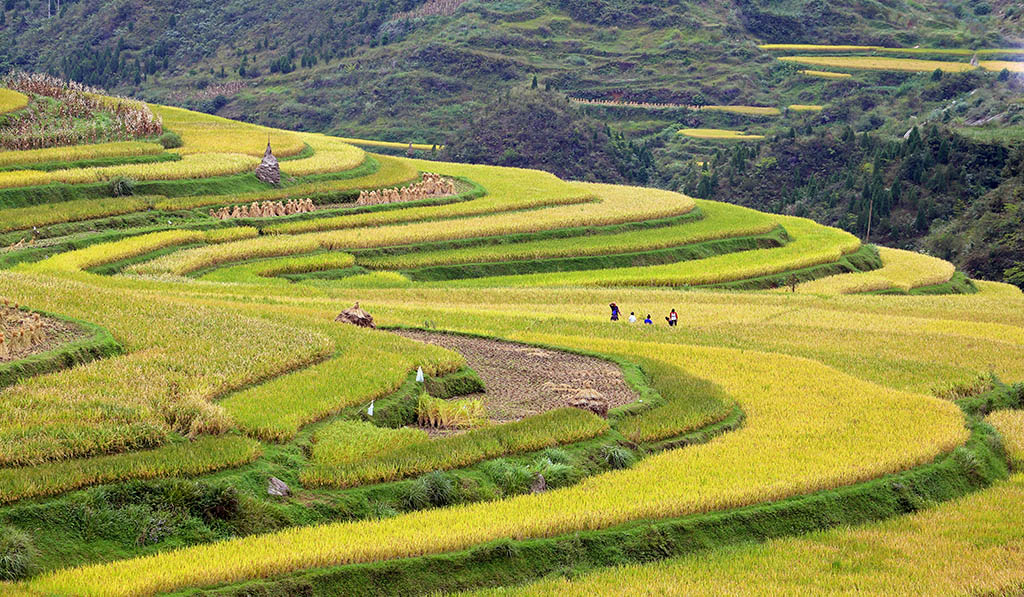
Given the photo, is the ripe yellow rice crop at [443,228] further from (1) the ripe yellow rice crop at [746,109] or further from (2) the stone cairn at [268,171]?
(1) the ripe yellow rice crop at [746,109]

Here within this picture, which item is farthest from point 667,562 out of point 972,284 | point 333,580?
point 972,284

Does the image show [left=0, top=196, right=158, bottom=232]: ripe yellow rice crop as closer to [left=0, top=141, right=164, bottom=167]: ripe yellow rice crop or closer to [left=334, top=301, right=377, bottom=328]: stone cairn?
[left=0, top=141, right=164, bottom=167]: ripe yellow rice crop

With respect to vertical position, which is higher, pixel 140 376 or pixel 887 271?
pixel 140 376

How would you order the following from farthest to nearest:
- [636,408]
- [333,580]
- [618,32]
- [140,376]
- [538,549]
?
[618,32], [636,408], [140,376], [538,549], [333,580]

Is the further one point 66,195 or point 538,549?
point 66,195

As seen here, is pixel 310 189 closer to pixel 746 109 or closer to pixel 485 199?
pixel 485 199

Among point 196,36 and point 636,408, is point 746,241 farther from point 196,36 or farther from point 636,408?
point 196,36

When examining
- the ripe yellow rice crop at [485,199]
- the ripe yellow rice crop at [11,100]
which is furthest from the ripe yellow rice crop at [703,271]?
the ripe yellow rice crop at [11,100]

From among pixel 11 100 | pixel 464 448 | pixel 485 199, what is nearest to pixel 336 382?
pixel 464 448
